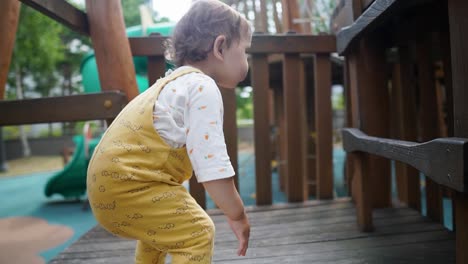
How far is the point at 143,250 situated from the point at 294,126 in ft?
3.95

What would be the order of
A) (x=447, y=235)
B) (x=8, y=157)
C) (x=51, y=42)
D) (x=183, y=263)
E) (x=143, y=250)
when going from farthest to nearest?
(x=8, y=157)
(x=51, y=42)
(x=447, y=235)
(x=143, y=250)
(x=183, y=263)

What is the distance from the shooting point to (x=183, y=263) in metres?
0.87

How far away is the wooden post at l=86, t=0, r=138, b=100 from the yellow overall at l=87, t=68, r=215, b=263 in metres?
0.63

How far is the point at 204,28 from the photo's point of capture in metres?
0.95

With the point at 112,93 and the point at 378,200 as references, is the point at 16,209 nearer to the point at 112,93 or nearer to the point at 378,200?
the point at 112,93

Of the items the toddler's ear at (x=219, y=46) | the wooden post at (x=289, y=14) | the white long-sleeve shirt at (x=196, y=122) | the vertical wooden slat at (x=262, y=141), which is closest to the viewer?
the white long-sleeve shirt at (x=196, y=122)

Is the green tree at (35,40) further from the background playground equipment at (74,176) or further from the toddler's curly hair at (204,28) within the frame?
the toddler's curly hair at (204,28)

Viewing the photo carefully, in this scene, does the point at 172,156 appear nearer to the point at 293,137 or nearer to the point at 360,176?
the point at 360,176

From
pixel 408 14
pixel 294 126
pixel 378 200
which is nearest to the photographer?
pixel 408 14

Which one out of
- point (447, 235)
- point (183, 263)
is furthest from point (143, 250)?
point (447, 235)

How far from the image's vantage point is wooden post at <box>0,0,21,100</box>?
1.63 m

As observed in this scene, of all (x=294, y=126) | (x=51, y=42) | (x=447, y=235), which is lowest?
(x=447, y=235)

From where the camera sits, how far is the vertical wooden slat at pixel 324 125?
Answer: 6.64ft

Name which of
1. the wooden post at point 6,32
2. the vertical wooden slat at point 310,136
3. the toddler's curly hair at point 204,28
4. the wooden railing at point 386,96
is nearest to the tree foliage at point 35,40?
the vertical wooden slat at point 310,136
